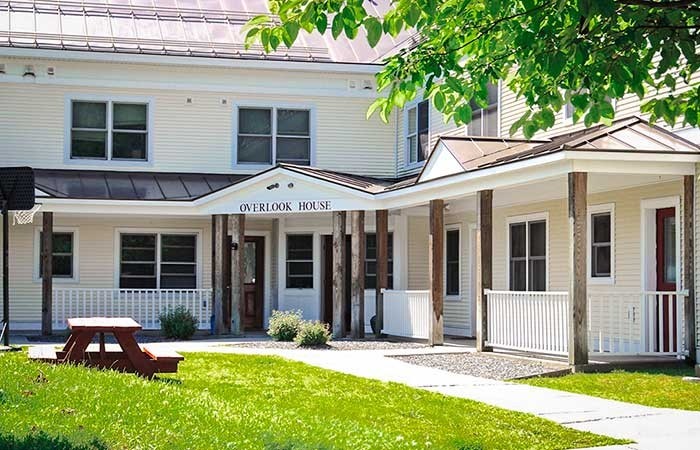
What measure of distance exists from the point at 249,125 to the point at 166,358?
1458 centimetres

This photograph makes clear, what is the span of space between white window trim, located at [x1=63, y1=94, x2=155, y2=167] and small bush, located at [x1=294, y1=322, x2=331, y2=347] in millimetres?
7884

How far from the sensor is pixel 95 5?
2705 cm

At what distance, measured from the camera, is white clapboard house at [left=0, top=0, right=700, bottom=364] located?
21.8 meters

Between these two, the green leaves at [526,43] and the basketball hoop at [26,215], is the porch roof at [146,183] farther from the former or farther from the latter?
the green leaves at [526,43]

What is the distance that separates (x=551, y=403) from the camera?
37.4ft

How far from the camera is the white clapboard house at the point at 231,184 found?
71.7ft

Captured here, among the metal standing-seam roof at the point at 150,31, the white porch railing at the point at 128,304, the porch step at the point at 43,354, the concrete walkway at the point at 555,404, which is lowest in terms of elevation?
the concrete walkway at the point at 555,404

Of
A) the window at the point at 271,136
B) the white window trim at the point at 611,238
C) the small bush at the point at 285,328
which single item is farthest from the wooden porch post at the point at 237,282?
the white window trim at the point at 611,238

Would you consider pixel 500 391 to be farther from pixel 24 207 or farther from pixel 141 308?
pixel 141 308

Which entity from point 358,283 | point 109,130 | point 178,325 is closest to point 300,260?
point 358,283

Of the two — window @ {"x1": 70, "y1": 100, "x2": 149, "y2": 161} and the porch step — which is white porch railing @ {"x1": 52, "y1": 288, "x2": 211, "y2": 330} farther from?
the porch step

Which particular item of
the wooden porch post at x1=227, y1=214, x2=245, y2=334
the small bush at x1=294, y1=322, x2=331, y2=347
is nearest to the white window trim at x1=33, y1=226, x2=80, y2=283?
the wooden porch post at x1=227, y1=214, x2=245, y2=334

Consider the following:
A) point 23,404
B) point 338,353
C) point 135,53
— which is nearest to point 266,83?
point 135,53

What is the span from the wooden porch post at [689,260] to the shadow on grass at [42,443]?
10567mm
